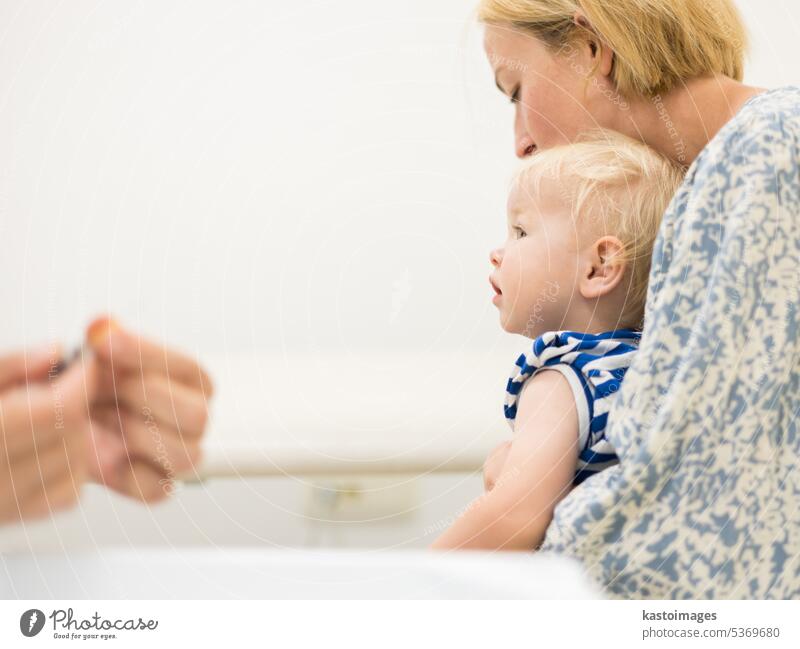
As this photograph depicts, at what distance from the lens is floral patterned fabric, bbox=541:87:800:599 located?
0.56 metres

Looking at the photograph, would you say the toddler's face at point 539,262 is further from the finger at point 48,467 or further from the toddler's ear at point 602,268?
the finger at point 48,467

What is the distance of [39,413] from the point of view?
57 centimetres

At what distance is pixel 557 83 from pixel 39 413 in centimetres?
51

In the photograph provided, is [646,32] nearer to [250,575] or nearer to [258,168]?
[258,168]

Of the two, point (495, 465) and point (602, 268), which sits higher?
point (602, 268)

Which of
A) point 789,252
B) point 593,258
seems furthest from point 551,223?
point 789,252

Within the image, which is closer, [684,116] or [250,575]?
[250,575]

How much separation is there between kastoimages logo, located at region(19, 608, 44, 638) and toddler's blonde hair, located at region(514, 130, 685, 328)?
0.50 m

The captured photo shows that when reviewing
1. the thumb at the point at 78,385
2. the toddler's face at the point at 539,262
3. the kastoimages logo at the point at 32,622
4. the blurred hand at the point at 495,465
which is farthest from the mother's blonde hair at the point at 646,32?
the kastoimages logo at the point at 32,622

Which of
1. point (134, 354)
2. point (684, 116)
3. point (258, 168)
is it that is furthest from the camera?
point (258, 168)

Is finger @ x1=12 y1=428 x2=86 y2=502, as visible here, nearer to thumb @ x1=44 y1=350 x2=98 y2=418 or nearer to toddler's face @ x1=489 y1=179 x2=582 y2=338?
thumb @ x1=44 y1=350 x2=98 y2=418

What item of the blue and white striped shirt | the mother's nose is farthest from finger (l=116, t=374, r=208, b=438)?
the mother's nose

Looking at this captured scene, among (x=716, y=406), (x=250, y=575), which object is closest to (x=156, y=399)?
(x=250, y=575)

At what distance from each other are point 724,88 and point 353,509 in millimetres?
501
